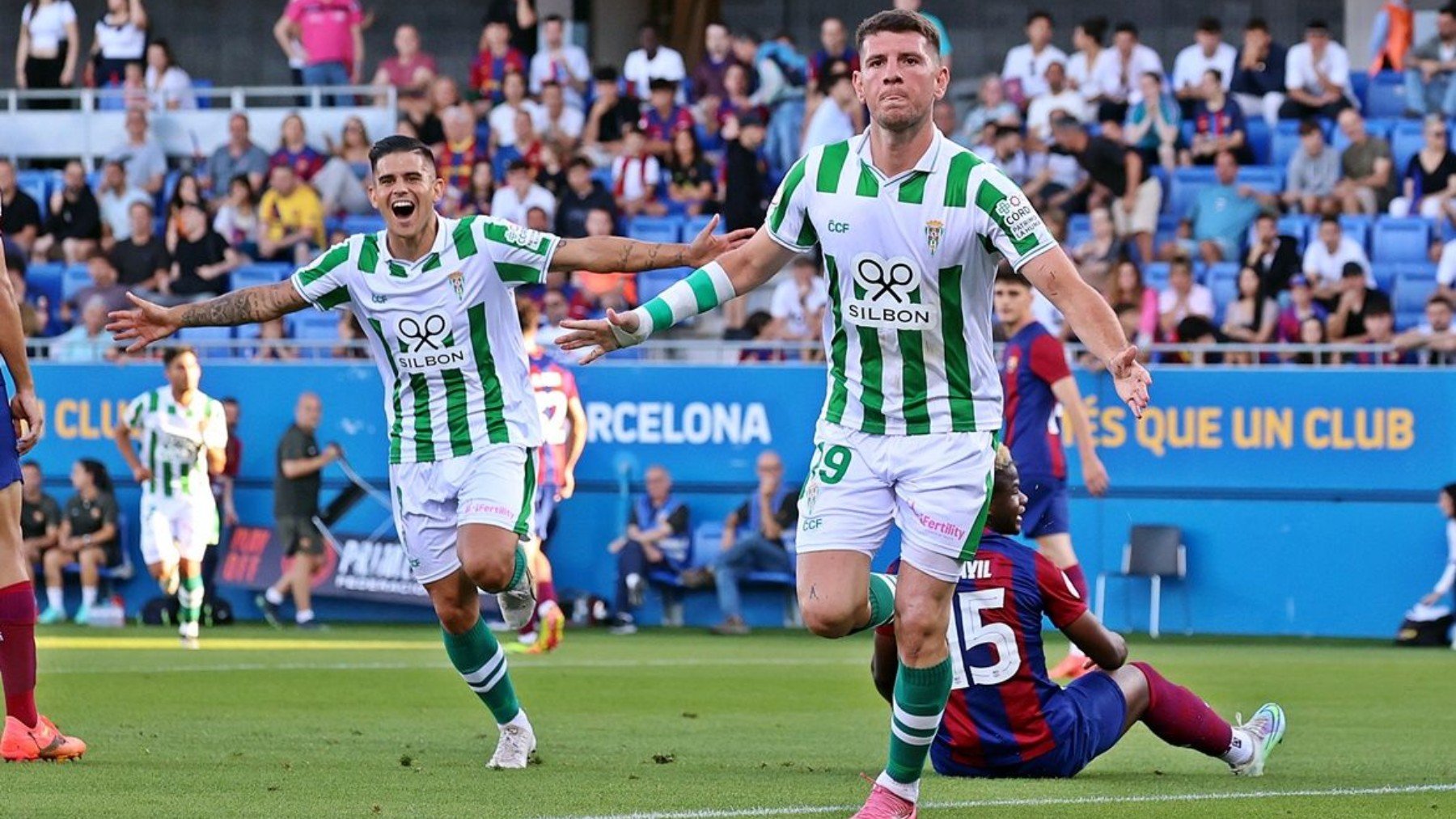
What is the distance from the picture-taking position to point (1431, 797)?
300 inches

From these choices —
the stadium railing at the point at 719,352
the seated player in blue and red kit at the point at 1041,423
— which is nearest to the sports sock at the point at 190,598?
the stadium railing at the point at 719,352

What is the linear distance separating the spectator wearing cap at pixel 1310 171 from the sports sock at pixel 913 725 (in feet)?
45.4

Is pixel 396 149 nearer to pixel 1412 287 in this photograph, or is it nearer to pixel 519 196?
pixel 1412 287

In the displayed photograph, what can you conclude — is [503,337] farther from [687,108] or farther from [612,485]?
[687,108]

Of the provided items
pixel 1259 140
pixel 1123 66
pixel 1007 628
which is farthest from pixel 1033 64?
pixel 1007 628

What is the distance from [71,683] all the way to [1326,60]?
13089 millimetres

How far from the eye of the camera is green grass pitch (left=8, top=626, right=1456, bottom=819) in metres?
7.46

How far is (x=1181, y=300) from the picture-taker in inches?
734

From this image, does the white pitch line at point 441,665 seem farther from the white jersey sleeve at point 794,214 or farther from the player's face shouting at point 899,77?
the player's face shouting at point 899,77

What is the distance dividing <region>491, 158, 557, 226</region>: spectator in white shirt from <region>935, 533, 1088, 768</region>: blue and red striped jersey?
14.0 meters

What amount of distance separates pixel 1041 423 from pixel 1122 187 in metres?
8.10

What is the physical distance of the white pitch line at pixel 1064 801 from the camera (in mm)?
7023

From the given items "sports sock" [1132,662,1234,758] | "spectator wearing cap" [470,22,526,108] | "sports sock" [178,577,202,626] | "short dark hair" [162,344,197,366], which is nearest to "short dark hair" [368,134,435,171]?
"sports sock" [1132,662,1234,758]

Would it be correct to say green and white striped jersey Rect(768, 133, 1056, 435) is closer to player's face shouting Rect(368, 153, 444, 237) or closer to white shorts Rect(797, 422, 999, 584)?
white shorts Rect(797, 422, 999, 584)
